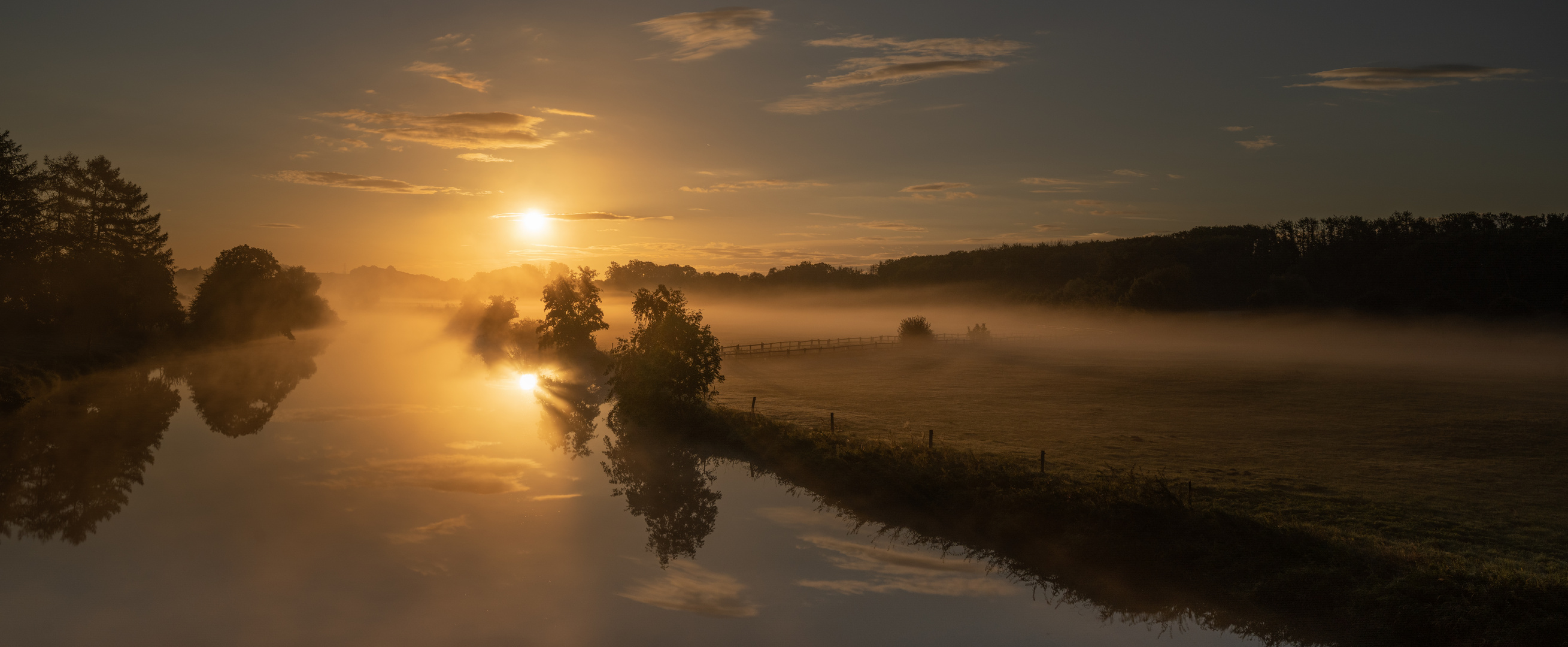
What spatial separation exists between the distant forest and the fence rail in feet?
114

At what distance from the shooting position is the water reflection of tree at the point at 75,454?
2494cm

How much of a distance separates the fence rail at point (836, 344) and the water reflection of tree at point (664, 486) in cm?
3869

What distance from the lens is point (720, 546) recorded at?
23.3m

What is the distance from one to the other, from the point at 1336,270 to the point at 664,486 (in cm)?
14282

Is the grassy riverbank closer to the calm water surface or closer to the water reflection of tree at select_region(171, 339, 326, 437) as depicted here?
the calm water surface

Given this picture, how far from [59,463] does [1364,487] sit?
47306mm

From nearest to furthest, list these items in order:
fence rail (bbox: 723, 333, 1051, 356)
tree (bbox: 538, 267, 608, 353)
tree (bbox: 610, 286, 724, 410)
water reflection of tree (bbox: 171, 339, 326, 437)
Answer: tree (bbox: 610, 286, 724, 410), water reflection of tree (bbox: 171, 339, 326, 437), tree (bbox: 538, 267, 608, 353), fence rail (bbox: 723, 333, 1051, 356)

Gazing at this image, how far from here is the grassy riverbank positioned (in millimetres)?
15734

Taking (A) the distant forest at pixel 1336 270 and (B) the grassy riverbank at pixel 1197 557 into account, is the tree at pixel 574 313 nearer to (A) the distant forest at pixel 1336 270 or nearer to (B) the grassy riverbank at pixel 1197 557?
(B) the grassy riverbank at pixel 1197 557

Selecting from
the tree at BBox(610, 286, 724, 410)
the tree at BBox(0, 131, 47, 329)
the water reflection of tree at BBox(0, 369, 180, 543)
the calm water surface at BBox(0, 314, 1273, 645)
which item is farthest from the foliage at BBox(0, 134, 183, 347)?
the tree at BBox(610, 286, 724, 410)

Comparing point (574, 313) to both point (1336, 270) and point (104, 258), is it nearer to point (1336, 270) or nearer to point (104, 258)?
point (104, 258)

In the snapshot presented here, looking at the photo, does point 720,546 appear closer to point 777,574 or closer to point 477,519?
point 777,574

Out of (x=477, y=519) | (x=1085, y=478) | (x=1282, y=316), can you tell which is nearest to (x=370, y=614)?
(x=477, y=519)

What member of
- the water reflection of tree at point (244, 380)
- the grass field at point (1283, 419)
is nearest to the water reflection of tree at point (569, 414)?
the grass field at point (1283, 419)
